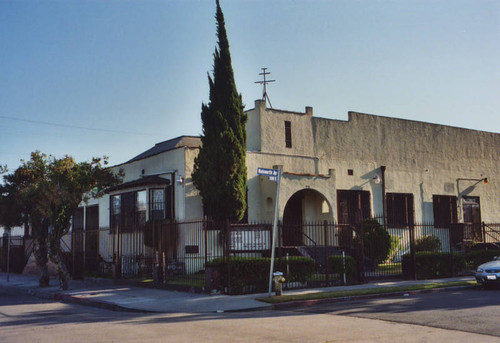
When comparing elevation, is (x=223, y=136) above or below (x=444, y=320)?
above

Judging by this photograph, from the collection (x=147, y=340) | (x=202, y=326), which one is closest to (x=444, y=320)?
(x=202, y=326)

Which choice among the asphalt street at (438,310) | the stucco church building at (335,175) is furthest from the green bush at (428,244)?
the asphalt street at (438,310)

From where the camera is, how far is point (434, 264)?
65.8 feet

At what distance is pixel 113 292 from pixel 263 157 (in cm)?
946

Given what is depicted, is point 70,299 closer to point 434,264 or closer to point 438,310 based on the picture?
point 438,310

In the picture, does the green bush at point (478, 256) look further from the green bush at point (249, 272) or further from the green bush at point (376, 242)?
the green bush at point (249, 272)

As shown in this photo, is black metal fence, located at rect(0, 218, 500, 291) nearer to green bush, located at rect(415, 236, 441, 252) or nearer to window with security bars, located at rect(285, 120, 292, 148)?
green bush, located at rect(415, 236, 441, 252)

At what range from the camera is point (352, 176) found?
26.7m

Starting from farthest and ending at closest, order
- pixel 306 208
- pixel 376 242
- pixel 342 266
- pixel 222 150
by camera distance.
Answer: pixel 306 208 < pixel 376 242 < pixel 222 150 < pixel 342 266

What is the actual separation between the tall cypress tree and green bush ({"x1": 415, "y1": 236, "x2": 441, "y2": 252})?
9751 millimetres

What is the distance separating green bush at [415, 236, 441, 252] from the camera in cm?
2583

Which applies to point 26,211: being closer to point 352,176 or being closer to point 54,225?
point 54,225

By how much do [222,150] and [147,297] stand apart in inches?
284

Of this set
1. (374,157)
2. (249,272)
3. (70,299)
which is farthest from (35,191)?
(374,157)
